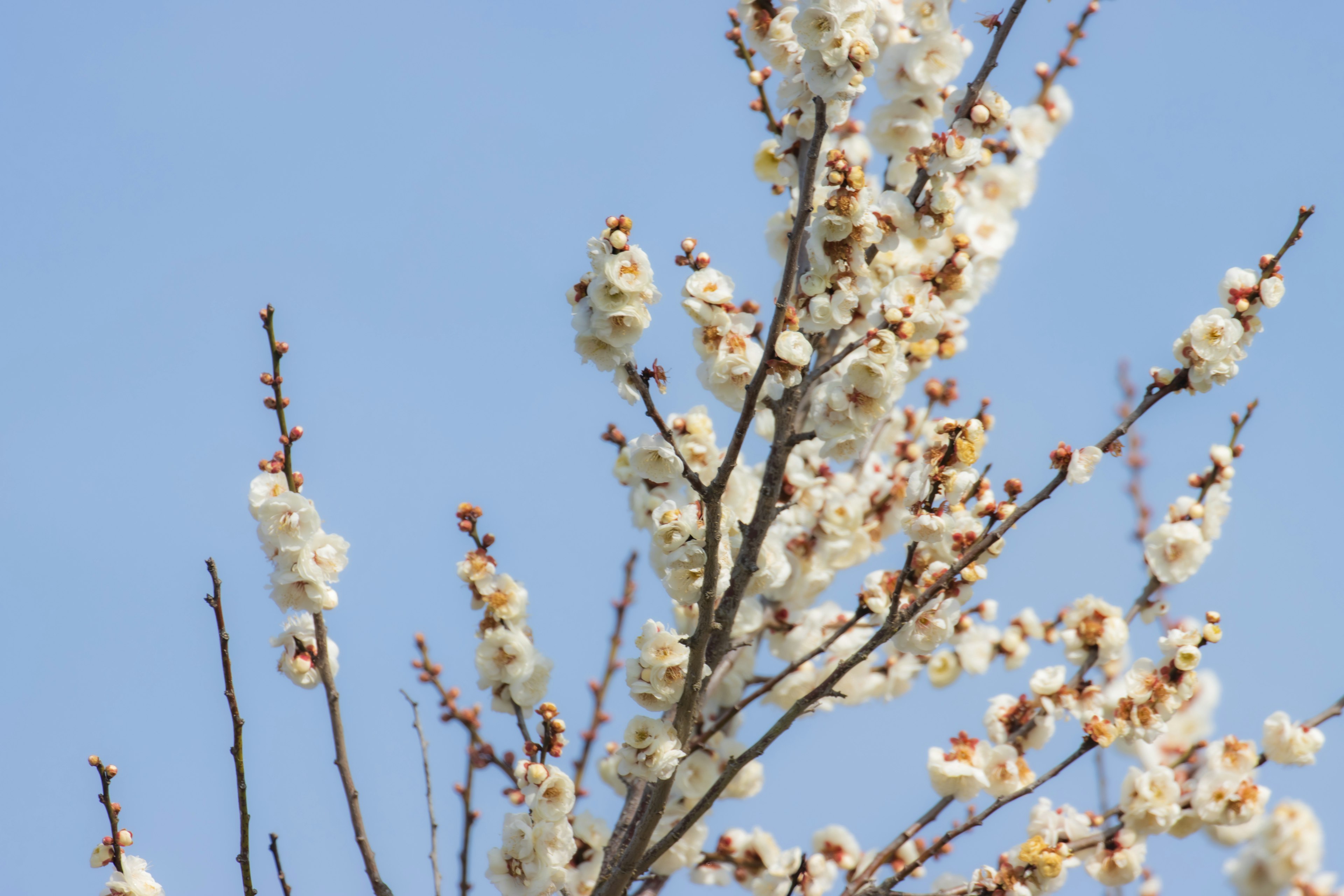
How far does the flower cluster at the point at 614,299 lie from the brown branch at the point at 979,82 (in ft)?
3.60

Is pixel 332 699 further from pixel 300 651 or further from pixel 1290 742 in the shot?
pixel 1290 742

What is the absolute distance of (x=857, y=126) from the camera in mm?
4605

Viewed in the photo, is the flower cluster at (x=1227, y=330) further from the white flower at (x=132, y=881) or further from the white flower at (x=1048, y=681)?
the white flower at (x=132, y=881)

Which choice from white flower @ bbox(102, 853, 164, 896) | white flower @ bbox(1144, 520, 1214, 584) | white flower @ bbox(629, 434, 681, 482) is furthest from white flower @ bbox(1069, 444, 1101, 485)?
white flower @ bbox(102, 853, 164, 896)

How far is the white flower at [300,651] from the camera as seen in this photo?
10.6 ft

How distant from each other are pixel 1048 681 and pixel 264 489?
105 inches

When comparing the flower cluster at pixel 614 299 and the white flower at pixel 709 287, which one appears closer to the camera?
the flower cluster at pixel 614 299

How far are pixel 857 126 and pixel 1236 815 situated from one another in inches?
119

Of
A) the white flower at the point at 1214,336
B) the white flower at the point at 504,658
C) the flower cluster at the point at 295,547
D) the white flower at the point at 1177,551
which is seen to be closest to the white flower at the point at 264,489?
the flower cluster at the point at 295,547

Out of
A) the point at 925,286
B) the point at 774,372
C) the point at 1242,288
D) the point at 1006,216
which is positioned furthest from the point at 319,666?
the point at 1006,216

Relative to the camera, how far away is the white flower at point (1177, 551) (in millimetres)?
3861

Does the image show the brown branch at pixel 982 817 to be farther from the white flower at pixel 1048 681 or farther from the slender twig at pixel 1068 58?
the slender twig at pixel 1068 58

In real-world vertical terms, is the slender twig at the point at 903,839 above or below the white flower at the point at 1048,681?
below

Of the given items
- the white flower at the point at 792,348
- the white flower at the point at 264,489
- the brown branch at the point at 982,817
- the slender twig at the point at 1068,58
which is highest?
the slender twig at the point at 1068,58
